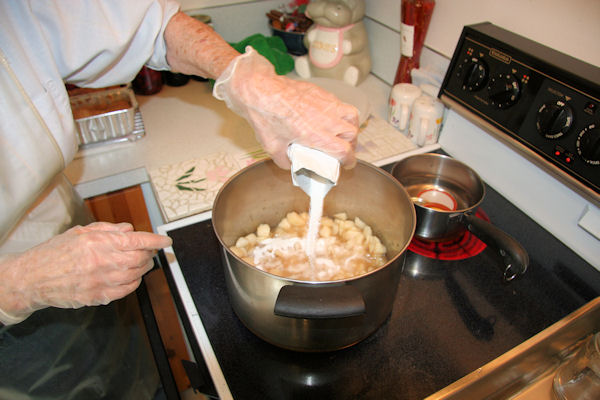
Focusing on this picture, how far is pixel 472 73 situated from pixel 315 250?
50cm

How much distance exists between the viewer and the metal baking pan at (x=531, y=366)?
0.61 m

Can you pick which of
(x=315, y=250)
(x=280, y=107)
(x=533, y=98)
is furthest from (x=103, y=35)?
(x=533, y=98)

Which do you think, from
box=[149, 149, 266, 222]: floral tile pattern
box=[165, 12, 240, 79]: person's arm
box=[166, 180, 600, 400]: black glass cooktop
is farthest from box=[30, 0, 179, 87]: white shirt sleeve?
box=[166, 180, 600, 400]: black glass cooktop

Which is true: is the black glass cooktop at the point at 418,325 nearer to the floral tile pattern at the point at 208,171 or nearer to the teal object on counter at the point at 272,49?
the floral tile pattern at the point at 208,171

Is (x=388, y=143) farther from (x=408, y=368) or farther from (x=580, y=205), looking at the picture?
(x=408, y=368)

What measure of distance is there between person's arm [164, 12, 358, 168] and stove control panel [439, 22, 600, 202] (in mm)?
352

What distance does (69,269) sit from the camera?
56cm

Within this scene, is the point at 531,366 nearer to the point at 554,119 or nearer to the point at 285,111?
the point at 554,119

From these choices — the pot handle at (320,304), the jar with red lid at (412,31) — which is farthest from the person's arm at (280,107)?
the jar with red lid at (412,31)

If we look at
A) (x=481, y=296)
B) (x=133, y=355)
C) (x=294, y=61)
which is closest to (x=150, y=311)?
(x=133, y=355)

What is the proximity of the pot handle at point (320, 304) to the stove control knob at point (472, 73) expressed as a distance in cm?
59

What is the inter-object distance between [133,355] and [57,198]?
18.9 inches

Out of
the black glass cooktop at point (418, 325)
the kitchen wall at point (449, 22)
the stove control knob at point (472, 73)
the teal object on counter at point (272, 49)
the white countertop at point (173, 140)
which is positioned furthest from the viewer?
the teal object on counter at point (272, 49)

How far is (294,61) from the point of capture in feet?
4.51
